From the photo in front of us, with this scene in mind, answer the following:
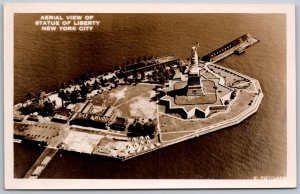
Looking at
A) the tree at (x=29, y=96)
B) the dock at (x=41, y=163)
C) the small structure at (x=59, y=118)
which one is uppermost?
the tree at (x=29, y=96)

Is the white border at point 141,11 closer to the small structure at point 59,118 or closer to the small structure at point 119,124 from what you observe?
the small structure at point 59,118

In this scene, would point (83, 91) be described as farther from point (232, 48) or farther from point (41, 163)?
point (232, 48)

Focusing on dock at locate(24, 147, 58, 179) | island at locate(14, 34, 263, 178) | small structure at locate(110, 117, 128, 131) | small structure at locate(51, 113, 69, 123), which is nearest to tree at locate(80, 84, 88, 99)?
island at locate(14, 34, 263, 178)

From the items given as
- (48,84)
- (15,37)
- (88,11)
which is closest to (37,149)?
(48,84)

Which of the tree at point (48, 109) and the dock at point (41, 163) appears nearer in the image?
the dock at point (41, 163)

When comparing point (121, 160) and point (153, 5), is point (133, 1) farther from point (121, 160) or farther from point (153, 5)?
point (121, 160)

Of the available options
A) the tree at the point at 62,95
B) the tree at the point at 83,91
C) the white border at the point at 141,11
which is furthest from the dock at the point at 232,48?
the tree at the point at 62,95

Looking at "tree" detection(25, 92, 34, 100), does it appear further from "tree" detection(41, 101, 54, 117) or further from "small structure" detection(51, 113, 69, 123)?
"small structure" detection(51, 113, 69, 123)

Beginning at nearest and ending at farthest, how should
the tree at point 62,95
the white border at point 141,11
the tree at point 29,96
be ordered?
1. the white border at point 141,11
2. the tree at point 29,96
3. the tree at point 62,95
